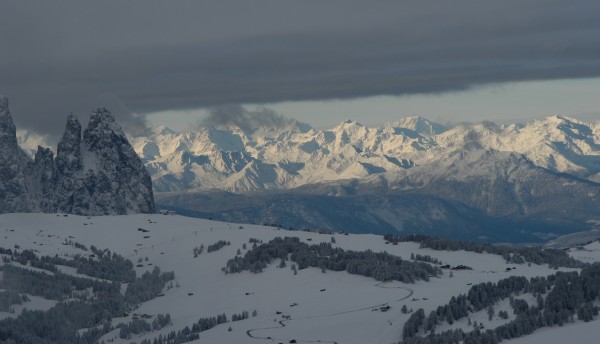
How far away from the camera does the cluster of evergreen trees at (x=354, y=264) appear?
176250 mm

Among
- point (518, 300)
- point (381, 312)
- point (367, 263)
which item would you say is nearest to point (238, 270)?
point (367, 263)

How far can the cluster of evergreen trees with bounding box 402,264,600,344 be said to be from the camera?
112m

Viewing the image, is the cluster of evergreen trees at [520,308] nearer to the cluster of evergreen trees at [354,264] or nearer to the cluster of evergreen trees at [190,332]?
the cluster of evergreen trees at [190,332]

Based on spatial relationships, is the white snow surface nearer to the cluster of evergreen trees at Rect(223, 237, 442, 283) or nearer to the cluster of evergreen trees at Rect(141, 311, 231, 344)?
the cluster of evergreen trees at Rect(223, 237, 442, 283)

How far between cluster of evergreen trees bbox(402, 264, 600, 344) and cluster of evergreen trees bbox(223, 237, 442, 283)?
126 ft

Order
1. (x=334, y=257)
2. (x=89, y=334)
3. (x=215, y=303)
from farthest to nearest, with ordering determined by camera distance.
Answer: (x=334, y=257) → (x=215, y=303) → (x=89, y=334)

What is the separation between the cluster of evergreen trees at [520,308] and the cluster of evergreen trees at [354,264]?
38385mm

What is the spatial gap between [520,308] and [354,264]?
63024mm

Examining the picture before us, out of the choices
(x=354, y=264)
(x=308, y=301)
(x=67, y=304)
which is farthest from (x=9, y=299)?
(x=354, y=264)

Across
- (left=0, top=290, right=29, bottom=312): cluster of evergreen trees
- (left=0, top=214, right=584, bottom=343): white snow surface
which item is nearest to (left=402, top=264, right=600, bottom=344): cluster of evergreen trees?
(left=0, top=214, right=584, bottom=343): white snow surface

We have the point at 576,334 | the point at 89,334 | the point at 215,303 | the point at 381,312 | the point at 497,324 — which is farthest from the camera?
the point at 215,303

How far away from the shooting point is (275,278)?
184750 mm

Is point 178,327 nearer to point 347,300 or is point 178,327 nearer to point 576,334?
point 347,300

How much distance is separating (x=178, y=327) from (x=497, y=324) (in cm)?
5527
